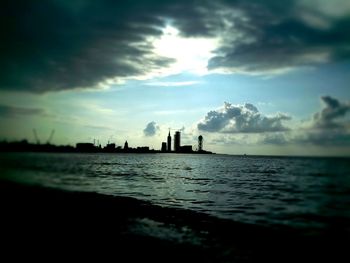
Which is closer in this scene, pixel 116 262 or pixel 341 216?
pixel 116 262

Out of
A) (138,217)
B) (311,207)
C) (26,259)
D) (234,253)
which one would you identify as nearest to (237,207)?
(311,207)

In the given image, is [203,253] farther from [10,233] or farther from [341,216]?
[341,216]

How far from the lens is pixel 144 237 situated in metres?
13.4

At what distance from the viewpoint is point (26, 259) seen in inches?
373

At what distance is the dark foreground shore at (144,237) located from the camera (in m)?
10.8

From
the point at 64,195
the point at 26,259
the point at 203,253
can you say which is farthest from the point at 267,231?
the point at 64,195

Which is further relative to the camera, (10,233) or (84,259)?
(10,233)

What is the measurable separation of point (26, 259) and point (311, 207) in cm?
2378

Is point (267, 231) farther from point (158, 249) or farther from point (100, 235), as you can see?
point (100, 235)

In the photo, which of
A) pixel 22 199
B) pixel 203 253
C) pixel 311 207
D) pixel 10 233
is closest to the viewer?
pixel 203 253

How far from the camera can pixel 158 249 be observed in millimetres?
11484

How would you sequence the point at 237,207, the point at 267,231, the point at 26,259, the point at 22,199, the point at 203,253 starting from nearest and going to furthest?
the point at 26,259 < the point at 203,253 < the point at 267,231 < the point at 22,199 < the point at 237,207

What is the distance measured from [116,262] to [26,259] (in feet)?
9.21

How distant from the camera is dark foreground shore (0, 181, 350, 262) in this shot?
10820 millimetres
